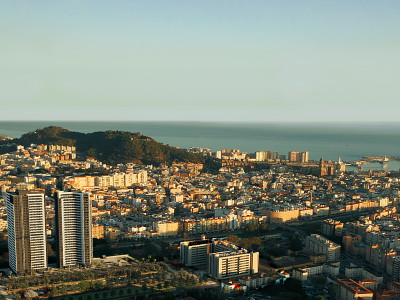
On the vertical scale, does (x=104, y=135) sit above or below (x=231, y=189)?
above

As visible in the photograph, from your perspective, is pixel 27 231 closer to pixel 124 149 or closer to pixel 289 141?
pixel 124 149

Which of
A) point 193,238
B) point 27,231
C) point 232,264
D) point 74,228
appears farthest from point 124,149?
point 232,264

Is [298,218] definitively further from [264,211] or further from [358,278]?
[358,278]

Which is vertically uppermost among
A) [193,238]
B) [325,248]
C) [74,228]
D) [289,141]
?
[74,228]

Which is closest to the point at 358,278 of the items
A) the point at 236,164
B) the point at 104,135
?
the point at 236,164

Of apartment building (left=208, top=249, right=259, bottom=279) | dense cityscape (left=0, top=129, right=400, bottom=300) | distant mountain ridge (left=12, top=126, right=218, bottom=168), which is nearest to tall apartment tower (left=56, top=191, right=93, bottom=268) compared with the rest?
dense cityscape (left=0, top=129, right=400, bottom=300)

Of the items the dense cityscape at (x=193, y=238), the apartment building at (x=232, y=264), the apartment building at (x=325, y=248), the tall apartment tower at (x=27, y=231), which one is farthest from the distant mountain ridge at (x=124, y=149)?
the apartment building at (x=232, y=264)
